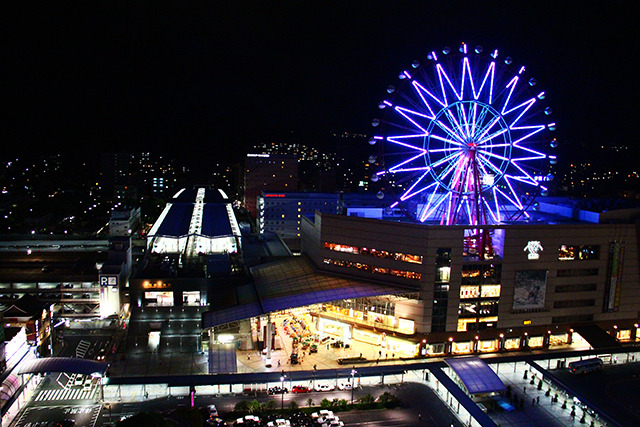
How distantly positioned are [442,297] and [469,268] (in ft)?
11.5

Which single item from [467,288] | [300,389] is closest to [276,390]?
[300,389]

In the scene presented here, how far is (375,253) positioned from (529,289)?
14.3m

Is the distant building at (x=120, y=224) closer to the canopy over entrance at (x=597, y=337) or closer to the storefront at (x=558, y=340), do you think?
the storefront at (x=558, y=340)

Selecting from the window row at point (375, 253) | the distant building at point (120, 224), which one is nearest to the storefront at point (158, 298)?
the window row at point (375, 253)

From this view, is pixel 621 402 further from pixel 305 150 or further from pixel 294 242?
pixel 305 150

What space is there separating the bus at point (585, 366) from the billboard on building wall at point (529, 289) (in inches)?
265

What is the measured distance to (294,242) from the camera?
293ft

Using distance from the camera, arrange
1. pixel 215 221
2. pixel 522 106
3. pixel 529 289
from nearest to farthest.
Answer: pixel 529 289 < pixel 522 106 < pixel 215 221

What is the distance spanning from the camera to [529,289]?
4359cm

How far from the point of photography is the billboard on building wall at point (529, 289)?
43438 mm

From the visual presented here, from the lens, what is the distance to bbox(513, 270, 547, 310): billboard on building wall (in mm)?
43438

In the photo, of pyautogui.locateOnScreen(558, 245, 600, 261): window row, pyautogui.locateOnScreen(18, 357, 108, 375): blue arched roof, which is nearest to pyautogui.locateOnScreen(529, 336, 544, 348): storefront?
pyautogui.locateOnScreen(558, 245, 600, 261): window row

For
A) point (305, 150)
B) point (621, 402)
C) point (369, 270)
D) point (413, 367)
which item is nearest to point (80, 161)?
point (305, 150)

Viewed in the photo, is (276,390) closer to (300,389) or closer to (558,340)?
(300,389)
